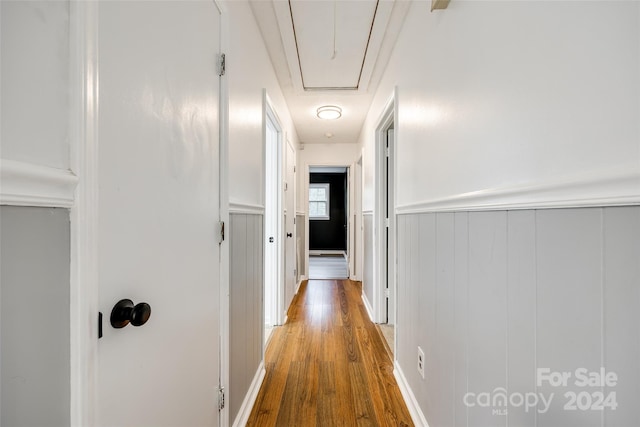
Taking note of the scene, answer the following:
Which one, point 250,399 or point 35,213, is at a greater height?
point 35,213

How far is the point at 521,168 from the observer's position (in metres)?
0.73

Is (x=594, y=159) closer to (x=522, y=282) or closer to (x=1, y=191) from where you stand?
(x=522, y=282)

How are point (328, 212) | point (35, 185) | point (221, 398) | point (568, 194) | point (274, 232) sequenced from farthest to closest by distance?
point (328, 212) → point (274, 232) → point (221, 398) → point (568, 194) → point (35, 185)

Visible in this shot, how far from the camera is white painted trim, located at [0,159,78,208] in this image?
389 mm

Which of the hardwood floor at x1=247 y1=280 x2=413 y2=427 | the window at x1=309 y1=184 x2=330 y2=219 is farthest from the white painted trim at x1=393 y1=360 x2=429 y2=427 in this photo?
the window at x1=309 y1=184 x2=330 y2=219

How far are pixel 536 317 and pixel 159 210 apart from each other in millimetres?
1007

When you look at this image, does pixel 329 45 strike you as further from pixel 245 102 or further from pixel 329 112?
pixel 329 112

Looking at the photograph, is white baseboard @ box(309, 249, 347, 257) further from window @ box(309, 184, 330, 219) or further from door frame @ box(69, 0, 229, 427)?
door frame @ box(69, 0, 229, 427)

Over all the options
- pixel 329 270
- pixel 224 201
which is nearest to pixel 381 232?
pixel 224 201

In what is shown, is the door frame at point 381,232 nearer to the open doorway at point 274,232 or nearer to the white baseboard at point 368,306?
the white baseboard at point 368,306

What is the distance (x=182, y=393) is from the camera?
2.83ft

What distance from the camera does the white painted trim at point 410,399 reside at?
4.52 ft

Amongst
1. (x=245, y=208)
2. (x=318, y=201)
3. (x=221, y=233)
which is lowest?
(x=221, y=233)

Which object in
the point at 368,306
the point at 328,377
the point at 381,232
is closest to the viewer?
the point at 328,377
